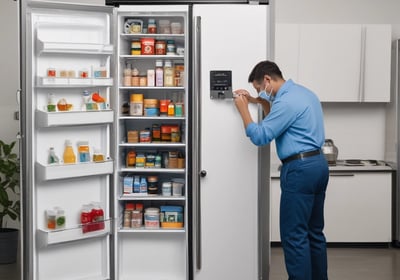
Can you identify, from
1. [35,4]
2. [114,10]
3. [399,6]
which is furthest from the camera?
[399,6]

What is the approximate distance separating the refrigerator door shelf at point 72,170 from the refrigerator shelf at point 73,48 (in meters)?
0.74

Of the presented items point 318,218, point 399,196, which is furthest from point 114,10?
point 399,196

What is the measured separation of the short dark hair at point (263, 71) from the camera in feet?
14.0

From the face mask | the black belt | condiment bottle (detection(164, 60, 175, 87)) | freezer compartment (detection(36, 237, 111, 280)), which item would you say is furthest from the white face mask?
freezer compartment (detection(36, 237, 111, 280))

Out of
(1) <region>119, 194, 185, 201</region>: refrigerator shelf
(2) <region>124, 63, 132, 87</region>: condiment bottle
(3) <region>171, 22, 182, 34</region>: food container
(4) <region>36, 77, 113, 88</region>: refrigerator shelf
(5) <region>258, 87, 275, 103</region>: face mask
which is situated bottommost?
(1) <region>119, 194, 185, 201</region>: refrigerator shelf

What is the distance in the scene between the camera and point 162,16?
15.3ft

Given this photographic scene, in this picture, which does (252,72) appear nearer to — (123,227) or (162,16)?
(162,16)

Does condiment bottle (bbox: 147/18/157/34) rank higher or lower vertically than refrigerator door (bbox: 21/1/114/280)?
higher

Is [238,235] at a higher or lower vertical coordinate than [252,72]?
lower

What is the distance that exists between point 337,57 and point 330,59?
0.07m

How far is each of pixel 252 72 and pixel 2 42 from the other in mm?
3112

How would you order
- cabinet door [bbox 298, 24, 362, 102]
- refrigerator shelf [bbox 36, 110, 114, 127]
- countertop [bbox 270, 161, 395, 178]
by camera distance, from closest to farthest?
refrigerator shelf [bbox 36, 110, 114, 127] < countertop [bbox 270, 161, 395, 178] < cabinet door [bbox 298, 24, 362, 102]

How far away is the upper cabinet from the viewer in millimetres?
6305

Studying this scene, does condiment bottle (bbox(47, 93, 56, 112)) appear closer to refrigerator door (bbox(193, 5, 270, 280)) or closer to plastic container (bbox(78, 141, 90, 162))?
plastic container (bbox(78, 141, 90, 162))
